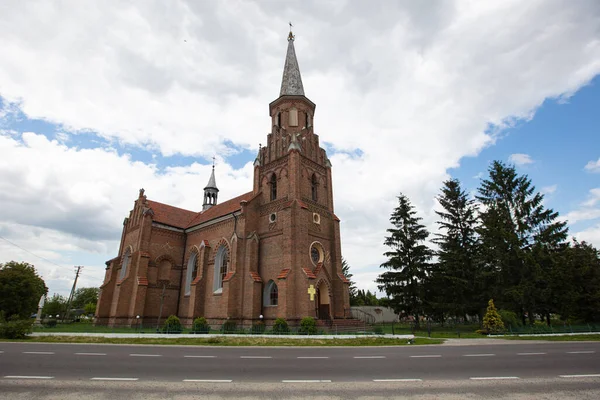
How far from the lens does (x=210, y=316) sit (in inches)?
1075

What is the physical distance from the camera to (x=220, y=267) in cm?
2988

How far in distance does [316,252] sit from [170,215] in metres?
18.5

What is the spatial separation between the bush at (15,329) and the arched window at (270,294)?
1533 cm

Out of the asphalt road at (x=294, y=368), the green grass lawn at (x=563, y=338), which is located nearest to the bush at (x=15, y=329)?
the asphalt road at (x=294, y=368)

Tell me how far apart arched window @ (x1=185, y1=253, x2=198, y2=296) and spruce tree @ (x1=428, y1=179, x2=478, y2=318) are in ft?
77.5

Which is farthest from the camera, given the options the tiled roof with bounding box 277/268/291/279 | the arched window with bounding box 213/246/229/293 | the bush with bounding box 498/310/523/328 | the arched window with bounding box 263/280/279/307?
the arched window with bounding box 213/246/229/293

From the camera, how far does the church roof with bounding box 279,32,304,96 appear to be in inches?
1314

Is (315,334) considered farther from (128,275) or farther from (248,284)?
(128,275)

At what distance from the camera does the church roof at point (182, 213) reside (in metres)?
34.1

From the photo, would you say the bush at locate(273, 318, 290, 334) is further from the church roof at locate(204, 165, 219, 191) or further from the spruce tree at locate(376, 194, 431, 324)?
the church roof at locate(204, 165, 219, 191)

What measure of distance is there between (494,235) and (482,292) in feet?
17.8

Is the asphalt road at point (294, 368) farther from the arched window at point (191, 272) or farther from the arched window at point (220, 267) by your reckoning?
the arched window at point (191, 272)

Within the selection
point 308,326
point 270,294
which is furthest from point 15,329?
point 308,326

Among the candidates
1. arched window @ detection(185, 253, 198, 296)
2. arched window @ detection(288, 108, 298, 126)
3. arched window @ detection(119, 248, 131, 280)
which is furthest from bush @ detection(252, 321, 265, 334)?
arched window @ detection(288, 108, 298, 126)
